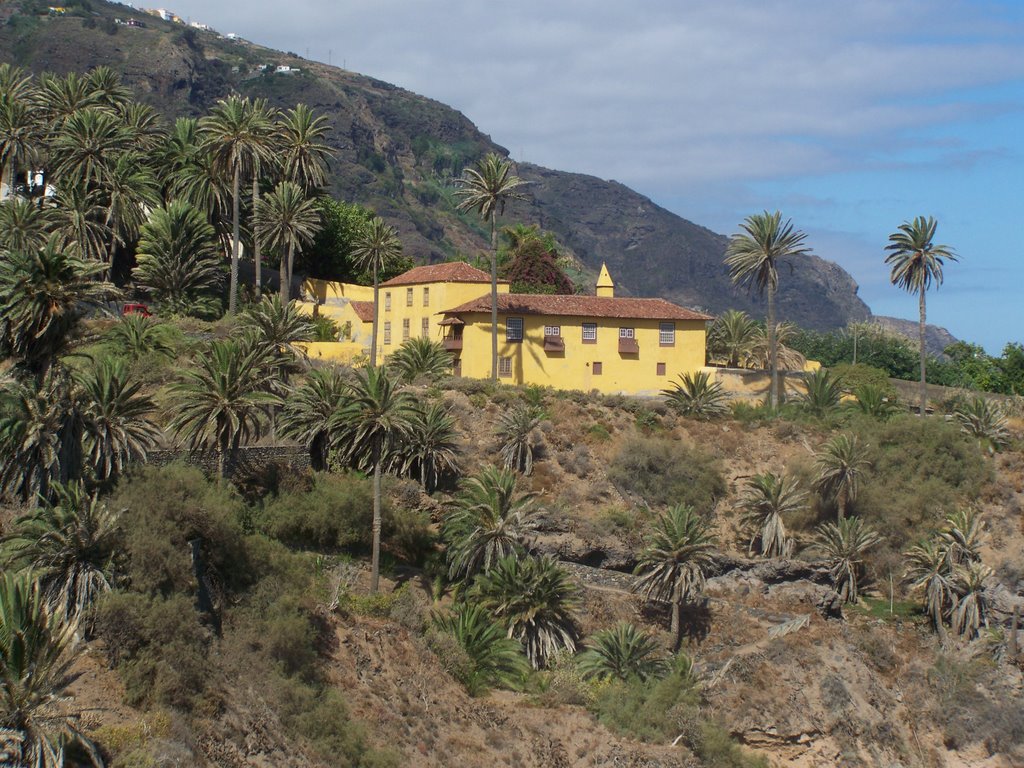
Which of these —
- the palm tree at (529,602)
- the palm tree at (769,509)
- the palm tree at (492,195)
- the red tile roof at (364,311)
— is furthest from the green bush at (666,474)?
the red tile roof at (364,311)

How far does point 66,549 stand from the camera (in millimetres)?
32844

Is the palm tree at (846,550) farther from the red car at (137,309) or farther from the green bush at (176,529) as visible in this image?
the red car at (137,309)

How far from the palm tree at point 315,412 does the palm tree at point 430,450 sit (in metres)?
3.51

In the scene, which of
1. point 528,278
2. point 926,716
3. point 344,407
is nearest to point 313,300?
point 528,278

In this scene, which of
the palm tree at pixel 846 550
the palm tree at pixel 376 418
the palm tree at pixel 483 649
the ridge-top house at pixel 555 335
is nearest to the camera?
the palm tree at pixel 483 649

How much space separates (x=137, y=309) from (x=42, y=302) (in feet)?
93.8

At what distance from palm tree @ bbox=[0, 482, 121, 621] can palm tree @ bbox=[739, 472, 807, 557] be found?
104 feet

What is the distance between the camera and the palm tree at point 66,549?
32.5 metres

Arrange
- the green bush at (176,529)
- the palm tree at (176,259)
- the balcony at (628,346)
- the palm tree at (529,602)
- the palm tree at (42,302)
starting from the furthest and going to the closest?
1. the balcony at (628,346)
2. the palm tree at (176,259)
3. the palm tree at (529,602)
4. the green bush at (176,529)
5. the palm tree at (42,302)

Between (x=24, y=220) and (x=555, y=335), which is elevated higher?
(x=24, y=220)

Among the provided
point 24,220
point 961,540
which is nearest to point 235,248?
point 24,220

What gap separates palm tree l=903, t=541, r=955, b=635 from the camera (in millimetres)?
52719

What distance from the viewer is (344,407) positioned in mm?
47188

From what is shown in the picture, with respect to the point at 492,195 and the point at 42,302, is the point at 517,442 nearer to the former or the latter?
the point at 492,195
